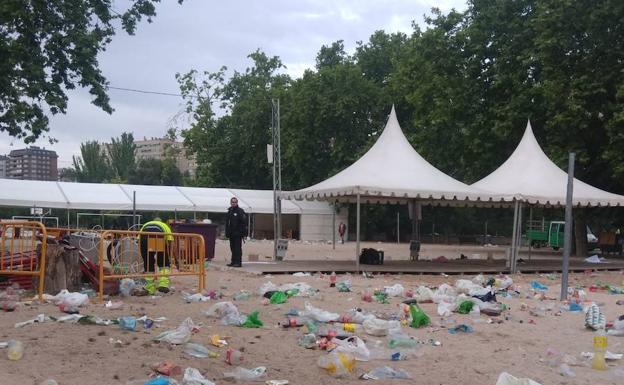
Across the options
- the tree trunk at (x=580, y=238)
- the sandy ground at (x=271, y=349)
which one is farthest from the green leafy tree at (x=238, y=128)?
the sandy ground at (x=271, y=349)

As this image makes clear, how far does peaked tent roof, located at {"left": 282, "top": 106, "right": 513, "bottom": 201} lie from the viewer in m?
15.9

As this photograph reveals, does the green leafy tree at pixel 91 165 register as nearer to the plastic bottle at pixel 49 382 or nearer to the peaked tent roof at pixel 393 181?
the peaked tent roof at pixel 393 181

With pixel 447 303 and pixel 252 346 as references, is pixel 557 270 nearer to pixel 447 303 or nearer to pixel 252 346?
pixel 447 303

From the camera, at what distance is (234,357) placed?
5.83 metres

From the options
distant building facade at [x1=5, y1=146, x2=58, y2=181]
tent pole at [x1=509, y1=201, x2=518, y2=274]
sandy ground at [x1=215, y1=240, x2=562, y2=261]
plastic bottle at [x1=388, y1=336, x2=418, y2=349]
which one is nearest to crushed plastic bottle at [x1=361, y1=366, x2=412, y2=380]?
plastic bottle at [x1=388, y1=336, x2=418, y2=349]

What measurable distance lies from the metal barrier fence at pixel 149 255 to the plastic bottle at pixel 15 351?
3.56 metres

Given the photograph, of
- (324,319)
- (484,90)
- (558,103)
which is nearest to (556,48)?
(558,103)

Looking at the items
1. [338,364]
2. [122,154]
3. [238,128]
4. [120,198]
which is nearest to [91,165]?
[122,154]

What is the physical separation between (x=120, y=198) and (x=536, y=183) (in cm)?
2148

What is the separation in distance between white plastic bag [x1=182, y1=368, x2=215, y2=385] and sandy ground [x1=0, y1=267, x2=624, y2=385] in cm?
22

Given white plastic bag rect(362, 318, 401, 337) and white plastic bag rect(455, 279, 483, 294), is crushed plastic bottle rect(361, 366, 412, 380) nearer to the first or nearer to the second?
white plastic bag rect(362, 318, 401, 337)

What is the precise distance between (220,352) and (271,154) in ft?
44.7

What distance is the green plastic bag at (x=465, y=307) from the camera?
934 cm

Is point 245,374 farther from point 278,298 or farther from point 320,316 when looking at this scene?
point 278,298
